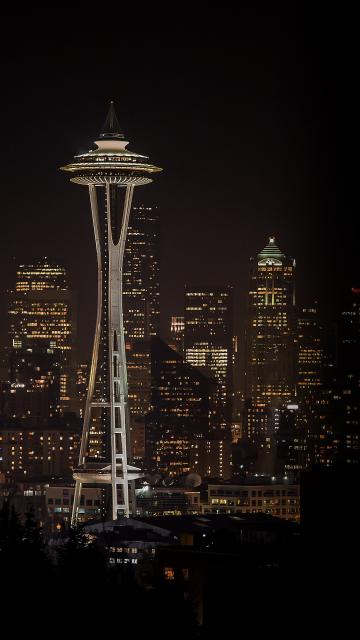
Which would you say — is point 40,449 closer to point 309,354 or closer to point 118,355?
point 309,354

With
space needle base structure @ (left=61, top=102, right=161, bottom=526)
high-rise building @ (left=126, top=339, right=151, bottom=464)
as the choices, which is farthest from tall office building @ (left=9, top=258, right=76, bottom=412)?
space needle base structure @ (left=61, top=102, right=161, bottom=526)

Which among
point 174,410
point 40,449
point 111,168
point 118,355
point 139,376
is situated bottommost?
point 40,449

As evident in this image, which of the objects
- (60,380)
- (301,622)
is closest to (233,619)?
(301,622)

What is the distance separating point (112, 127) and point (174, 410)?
169ft

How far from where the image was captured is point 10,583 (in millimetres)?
51656

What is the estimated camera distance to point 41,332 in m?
171

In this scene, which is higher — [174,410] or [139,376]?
[139,376]

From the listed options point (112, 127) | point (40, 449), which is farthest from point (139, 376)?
point (112, 127)

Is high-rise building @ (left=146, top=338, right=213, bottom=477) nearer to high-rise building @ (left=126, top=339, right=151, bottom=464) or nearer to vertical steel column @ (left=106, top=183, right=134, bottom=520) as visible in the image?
high-rise building @ (left=126, top=339, right=151, bottom=464)

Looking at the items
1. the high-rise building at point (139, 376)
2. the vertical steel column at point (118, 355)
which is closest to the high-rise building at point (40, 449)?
the high-rise building at point (139, 376)

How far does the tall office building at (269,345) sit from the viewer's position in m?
150

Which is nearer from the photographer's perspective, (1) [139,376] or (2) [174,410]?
(2) [174,410]

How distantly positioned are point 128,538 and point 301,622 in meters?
39.6

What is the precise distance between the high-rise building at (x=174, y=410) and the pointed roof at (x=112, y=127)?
141 feet
